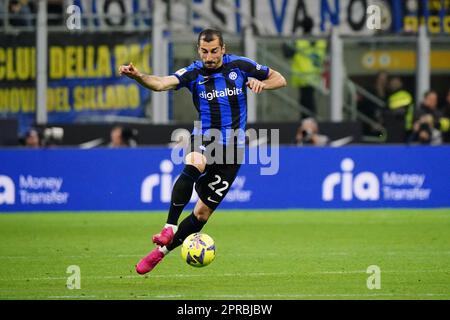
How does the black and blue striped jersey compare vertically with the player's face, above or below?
below

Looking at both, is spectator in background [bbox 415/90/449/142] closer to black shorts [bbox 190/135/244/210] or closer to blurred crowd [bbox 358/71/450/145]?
blurred crowd [bbox 358/71/450/145]

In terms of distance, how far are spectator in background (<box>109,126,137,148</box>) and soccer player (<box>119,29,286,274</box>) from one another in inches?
352

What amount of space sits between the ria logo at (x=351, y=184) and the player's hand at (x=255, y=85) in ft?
28.1

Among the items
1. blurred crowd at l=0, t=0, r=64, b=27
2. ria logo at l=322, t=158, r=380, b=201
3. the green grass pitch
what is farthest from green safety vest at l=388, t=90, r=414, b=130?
blurred crowd at l=0, t=0, r=64, b=27

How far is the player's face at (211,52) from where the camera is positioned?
10680 millimetres

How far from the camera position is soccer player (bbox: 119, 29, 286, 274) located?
10727 mm

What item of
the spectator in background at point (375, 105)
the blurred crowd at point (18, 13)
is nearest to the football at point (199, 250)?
the blurred crowd at point (18, 13)

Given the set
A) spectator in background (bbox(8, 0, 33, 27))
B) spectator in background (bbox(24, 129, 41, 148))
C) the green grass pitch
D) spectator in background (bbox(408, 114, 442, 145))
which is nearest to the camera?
the green grass pitch

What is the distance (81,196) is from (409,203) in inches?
223

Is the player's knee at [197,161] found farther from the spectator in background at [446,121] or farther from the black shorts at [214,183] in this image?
the spectator in background at [446,121]

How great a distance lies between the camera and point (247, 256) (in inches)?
510

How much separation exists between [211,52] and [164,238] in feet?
6.08

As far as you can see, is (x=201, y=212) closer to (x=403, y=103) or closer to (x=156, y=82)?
(x=156, y=82)
